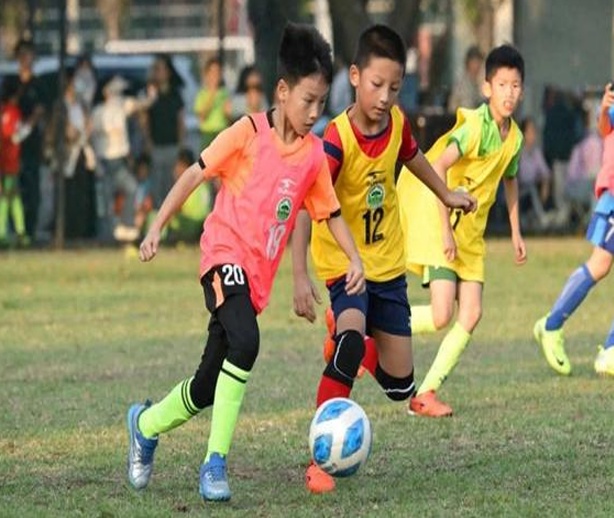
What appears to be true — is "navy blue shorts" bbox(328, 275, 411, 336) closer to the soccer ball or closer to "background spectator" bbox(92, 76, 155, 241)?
the soccer ball

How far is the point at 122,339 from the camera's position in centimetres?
1341

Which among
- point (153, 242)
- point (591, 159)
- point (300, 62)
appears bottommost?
point (591, 159)

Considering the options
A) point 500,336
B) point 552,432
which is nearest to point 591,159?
point 500,336

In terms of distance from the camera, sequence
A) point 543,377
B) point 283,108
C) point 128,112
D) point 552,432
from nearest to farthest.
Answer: point 283,108
point 552,432
point 543,377
point 128,112

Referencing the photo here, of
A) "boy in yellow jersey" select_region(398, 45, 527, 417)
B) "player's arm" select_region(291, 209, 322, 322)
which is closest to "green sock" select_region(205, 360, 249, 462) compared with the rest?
"player's arm" select_region(291, 209, 322, 322)

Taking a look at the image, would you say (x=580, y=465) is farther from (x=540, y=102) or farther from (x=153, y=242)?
(x=540, y=102)

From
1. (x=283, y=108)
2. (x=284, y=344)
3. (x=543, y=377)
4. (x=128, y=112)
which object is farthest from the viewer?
(x=128, y=112)

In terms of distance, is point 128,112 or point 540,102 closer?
point 128,112

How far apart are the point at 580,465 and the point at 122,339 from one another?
6.01 m

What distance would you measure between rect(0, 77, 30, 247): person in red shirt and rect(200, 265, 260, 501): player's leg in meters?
14.2

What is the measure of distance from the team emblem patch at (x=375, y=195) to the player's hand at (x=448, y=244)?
1.09m

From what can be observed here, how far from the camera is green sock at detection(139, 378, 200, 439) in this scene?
24.2 ft

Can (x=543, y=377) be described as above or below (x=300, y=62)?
below

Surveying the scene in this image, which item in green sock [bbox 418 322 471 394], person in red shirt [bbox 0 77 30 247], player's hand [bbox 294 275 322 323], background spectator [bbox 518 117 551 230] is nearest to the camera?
player's hand [bbox 294 275 322 323]
